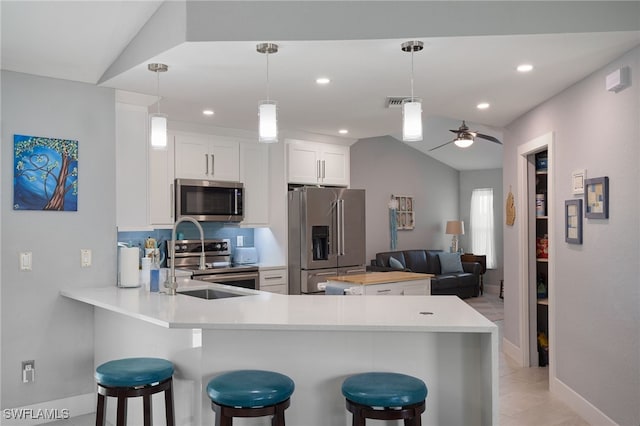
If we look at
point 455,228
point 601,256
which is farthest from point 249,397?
point 455,228

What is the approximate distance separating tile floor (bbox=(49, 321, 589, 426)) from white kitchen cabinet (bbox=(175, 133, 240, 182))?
239 cm

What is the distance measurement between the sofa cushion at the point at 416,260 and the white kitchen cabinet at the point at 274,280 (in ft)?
11.7

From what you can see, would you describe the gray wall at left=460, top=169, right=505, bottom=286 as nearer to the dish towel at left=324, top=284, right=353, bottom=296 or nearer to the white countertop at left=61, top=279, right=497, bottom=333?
the dish towel at left=324, top=284, right=353, bottom=296

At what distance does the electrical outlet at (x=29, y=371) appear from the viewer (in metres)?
3.59

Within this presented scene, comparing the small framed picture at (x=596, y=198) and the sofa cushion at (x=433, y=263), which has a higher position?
the small framed picture at (x=596, y=198)

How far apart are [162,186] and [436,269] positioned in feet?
18.0

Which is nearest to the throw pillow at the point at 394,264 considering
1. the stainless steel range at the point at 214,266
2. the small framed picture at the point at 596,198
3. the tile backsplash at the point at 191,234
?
the tile backsplash at the point at 191,234

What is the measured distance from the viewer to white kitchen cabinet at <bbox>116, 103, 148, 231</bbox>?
4.12 meters

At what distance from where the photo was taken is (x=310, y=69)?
11.0 ft

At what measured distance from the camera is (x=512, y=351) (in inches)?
209

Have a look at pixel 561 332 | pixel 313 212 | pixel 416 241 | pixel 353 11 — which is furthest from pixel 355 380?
pixel 416 241

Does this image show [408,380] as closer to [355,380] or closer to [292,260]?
[355,380]

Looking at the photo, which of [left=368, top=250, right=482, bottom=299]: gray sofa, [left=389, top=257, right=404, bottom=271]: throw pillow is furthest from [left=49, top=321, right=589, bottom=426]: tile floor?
[left=368, top=250, right=482, bottom=299]: gray sofa

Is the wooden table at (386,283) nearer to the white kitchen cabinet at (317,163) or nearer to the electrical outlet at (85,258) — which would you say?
the white kitchen cabinet at (317,163)
